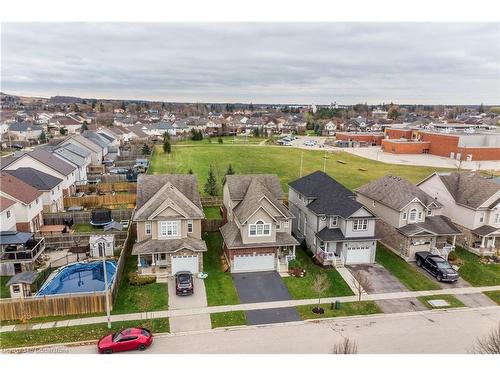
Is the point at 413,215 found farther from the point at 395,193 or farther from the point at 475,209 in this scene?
the point at 475,209

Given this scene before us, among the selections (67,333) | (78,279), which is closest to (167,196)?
(78,279)

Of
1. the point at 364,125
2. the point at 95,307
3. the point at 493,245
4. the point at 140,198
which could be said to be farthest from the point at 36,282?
the point at 364,125

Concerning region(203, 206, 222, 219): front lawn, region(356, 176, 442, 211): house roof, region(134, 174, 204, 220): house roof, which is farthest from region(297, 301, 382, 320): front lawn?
region(203, 206, 222, 219): front lawn

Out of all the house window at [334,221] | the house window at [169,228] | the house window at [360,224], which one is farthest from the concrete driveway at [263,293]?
the house window at [360,224]

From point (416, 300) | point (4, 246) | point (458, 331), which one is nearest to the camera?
point (458, 331)

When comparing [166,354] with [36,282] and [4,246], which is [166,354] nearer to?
[36,282]

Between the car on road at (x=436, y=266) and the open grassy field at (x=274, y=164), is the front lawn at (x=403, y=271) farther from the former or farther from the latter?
the open grassy field at (x=274, y=164)

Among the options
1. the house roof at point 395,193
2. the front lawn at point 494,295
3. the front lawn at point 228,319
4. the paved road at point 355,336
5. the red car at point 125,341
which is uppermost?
the house roof at point 395,193
